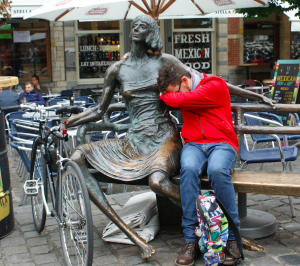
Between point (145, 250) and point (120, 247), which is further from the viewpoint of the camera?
point (120, 247)

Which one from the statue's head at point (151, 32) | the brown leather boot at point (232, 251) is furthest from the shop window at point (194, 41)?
the brown leather boot at point (232, 251)

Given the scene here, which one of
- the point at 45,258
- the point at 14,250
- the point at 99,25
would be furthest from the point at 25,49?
the point at 45,258

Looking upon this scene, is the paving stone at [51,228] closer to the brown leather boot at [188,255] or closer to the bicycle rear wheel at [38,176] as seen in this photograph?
the bicycle rear wheel at [38,176]

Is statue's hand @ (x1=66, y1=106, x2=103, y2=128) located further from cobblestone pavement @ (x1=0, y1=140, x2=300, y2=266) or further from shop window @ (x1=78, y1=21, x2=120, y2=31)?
shop window @ (x1=78, y1=21, x2=120, y2=31)

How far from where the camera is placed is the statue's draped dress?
3.35 m

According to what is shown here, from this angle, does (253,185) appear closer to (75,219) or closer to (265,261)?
(265,261)

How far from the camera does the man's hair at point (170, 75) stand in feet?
10.8

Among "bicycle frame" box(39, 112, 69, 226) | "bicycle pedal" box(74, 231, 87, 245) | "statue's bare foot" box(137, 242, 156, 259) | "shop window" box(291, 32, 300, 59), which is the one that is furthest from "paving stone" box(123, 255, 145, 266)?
"shop window" box(291, 32, 300, 59)

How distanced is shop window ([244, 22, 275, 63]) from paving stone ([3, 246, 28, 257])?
14.8 metres

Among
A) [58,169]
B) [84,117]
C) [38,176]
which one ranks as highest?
[84,117]

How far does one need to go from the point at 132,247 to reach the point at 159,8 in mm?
5068

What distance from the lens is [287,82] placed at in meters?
A: 7.61

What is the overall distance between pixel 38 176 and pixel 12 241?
634 mm

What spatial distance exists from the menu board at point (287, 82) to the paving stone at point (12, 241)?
516 cm
